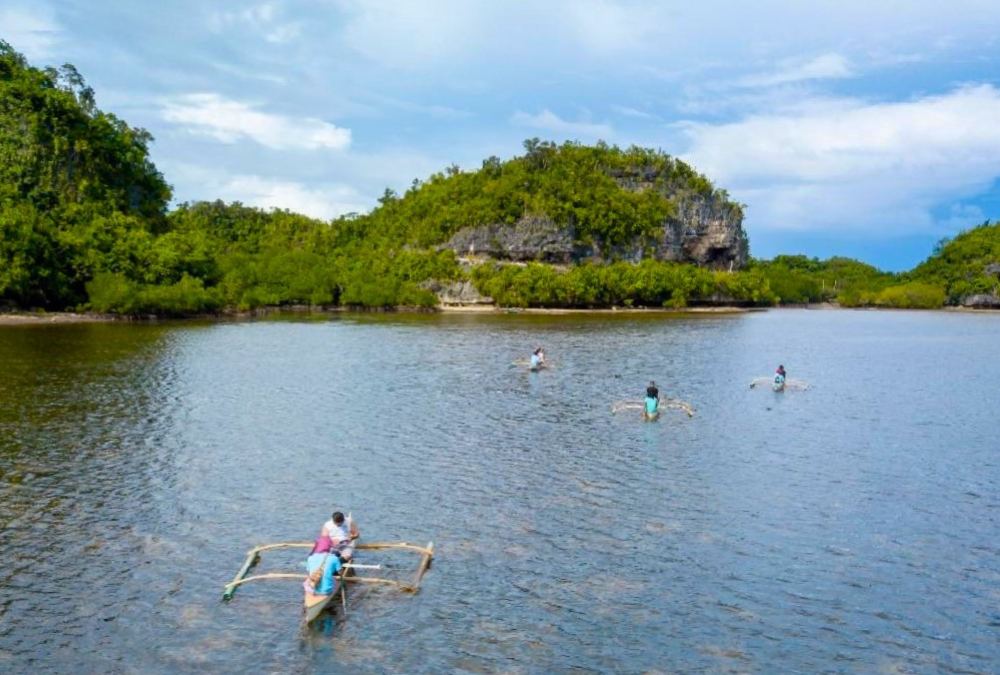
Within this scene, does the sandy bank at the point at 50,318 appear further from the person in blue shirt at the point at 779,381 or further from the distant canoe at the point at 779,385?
the person in blue shirt at the point at 779,381

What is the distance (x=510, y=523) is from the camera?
25438 millimetres

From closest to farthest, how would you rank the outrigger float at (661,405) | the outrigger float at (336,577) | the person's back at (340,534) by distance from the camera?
the outrigger float at (336,577)
the person's back at (340,534)
the outrigger float at (661,405)

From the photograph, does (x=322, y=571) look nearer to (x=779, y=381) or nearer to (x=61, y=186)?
(x=779, y=381)

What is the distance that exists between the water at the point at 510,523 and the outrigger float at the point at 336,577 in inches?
13.8

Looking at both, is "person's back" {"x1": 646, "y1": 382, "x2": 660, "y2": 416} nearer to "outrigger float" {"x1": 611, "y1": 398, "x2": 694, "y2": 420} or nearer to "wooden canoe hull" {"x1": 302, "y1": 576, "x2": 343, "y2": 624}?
"outrigger float" {"x1": 611, "y1": 398, "x2": 694, "y2": 420}

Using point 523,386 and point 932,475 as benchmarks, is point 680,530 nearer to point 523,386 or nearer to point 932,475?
point 932,475

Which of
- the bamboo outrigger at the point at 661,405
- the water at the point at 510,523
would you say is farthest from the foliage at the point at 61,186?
the bamboo outrigger at the point at 661,405

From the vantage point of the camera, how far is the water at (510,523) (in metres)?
17.5

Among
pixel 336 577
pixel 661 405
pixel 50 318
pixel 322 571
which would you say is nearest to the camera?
pixel 322 571

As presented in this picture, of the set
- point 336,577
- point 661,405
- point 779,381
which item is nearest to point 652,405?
point 661,405

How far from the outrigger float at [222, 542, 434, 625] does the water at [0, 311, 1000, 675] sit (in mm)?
350

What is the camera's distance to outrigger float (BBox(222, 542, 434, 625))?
18750mm

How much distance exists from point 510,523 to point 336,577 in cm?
710

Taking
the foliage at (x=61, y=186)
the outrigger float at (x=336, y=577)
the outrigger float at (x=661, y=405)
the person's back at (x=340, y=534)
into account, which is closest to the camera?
the outrigger float at (x=336, y=577)
